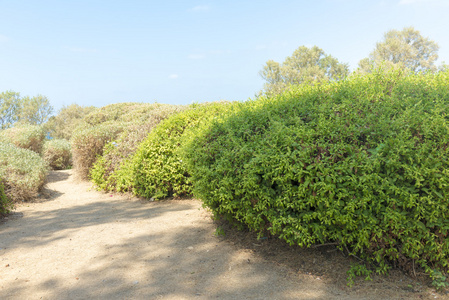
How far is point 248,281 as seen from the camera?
3.40 m

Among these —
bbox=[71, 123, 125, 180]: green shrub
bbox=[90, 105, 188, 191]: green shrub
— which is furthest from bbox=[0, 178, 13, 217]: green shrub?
bbox=[71, 123, 125, 180]: green shrub

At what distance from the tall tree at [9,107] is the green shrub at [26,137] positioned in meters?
16.0

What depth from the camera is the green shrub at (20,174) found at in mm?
7570

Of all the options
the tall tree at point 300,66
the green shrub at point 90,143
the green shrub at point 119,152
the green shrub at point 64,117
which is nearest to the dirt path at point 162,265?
the green shrub at point 119,152

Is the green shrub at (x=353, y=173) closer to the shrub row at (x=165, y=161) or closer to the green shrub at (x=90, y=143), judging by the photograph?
the shrub row at (x=165, y=161)

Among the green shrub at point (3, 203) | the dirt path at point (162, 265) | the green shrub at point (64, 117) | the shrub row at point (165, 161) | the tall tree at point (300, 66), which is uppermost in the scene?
the tall tree at point (300, 66)

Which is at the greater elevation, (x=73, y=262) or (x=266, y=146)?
(x=266, y=146)

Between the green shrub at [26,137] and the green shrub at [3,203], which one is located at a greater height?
the green shrub at [26,137]

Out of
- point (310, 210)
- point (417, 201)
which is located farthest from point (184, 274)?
point (417, 201)

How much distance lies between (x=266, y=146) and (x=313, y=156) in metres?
0.51

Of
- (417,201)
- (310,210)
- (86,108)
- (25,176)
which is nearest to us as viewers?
(417,201)

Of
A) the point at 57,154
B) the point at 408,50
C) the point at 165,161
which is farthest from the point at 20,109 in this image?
the point at 408,50

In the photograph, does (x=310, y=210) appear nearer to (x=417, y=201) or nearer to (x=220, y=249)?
(x=417, y=201)

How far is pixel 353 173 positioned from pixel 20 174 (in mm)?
7877
